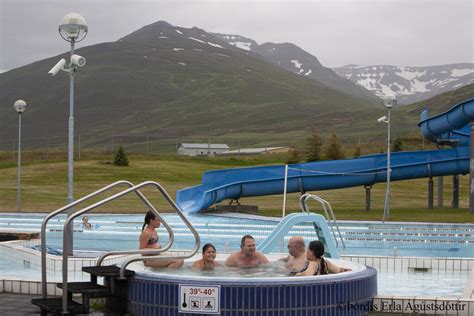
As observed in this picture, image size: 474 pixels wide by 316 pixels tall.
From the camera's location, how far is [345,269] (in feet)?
27.6

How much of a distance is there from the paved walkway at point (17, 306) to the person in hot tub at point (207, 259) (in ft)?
4.10

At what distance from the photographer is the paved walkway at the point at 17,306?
7980 mm

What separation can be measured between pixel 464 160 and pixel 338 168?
471 cm

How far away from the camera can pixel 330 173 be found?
28.6m

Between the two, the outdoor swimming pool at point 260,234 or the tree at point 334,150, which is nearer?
the outdoor swimming pool at point 260,234

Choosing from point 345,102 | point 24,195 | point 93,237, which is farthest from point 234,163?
point 345,102

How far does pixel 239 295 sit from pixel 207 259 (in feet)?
4.79

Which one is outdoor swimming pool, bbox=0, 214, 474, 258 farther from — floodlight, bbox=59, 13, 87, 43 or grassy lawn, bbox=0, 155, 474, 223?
floodlight, bbox=59, 13, 87, 43

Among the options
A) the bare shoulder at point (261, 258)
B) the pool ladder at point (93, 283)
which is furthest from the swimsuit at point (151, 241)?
the bare shoulder at point (261, 258)

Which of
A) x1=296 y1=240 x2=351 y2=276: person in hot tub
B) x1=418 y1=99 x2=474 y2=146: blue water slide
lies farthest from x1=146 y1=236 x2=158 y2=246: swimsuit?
x1=418 y1=99 x2=474 y2=146: blue water slide

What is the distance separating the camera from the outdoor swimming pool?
18.0m

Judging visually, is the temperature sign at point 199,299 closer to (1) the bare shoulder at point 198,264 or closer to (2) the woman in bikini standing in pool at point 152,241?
(2) the woman in bikini standing in pool at point 152,241

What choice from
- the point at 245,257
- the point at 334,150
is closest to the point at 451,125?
the point at 245,257

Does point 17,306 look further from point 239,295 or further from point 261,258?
point 261,258
